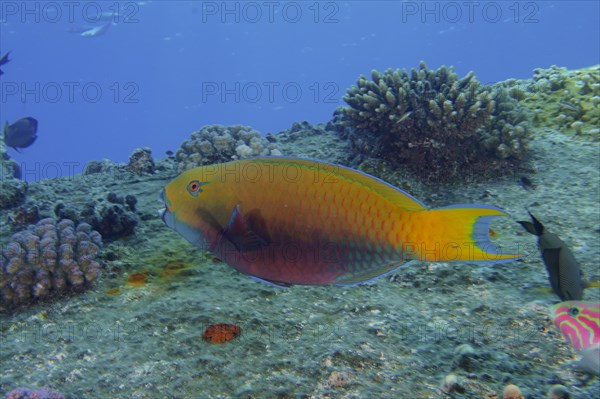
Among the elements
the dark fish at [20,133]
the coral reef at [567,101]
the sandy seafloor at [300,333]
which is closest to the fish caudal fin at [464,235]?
the sandy seafloor at [300,333]

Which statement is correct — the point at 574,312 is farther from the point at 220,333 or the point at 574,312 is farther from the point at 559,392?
the point at 220,333

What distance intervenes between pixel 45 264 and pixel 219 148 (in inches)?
130

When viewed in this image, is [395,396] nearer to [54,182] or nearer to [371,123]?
[371,123]

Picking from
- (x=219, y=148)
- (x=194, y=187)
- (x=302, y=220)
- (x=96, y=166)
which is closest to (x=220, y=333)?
(x=194, y=187)

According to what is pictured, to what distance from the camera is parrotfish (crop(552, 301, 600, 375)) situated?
1928mm

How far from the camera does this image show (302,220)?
5.83ft

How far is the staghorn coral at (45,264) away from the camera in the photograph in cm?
344

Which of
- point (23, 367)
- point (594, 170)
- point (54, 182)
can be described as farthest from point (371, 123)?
point (54, 182)

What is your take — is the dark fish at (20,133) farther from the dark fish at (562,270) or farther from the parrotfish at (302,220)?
the dark fish at (562,270)

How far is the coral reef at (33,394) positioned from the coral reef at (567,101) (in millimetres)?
7091

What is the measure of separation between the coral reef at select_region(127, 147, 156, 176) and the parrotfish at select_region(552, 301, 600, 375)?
6.47 m

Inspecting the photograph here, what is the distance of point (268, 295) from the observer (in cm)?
339

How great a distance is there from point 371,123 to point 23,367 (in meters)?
4.44

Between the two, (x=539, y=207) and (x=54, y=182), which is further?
(x=54, y=182)
